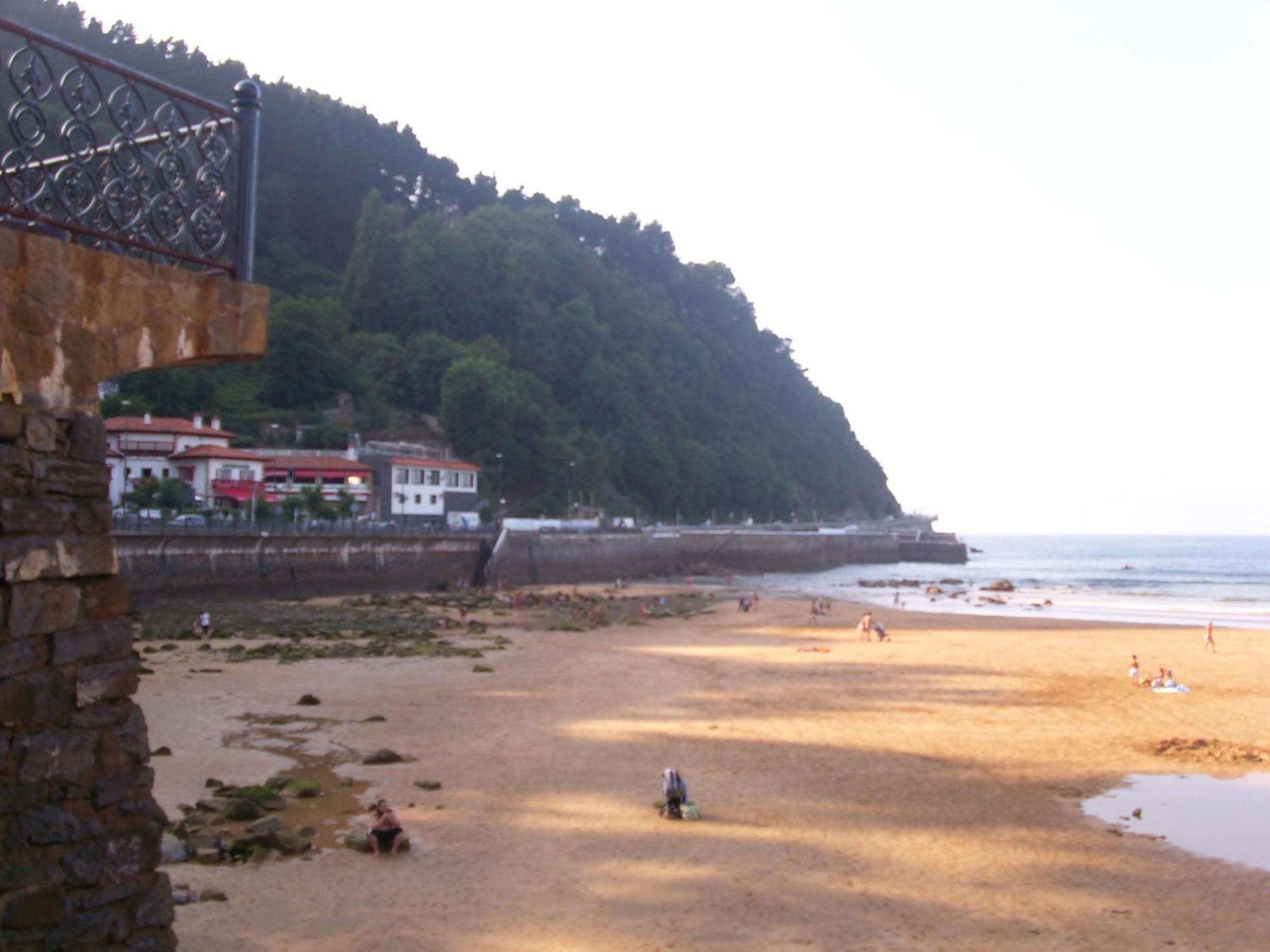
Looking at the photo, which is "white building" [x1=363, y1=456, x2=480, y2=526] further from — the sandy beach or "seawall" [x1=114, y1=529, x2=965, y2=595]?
the sandy beach

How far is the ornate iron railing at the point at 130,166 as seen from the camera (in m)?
4.42

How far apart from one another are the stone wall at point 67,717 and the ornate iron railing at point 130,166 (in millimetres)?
973

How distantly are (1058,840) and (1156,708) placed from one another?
10588mm

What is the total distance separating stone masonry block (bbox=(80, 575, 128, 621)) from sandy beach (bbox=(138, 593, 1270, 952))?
178 inches

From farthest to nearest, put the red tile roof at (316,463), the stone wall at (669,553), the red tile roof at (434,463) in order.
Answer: the red tile roof at (434,463)
the stone wall at (669,553)
the red tile roof at (316,463)

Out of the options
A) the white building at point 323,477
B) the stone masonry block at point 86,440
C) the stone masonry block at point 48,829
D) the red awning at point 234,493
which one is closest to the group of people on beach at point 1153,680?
the stone masonry block at point 48,829

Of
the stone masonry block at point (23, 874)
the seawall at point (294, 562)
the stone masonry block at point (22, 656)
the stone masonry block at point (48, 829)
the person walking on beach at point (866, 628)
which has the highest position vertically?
the stone masonry block at point (22, 656)

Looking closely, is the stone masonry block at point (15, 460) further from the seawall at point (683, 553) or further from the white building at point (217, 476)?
the seawall at point (683, 553)

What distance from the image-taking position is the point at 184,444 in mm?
53031

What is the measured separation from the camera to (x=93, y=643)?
14.5 ft

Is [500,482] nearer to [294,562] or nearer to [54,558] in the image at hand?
[294,562]

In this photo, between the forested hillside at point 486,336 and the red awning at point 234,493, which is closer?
the red awning at point 234,493

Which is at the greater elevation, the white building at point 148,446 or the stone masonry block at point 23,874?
the white building at point 148,446

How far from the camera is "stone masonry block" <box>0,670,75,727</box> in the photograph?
4.04 m
